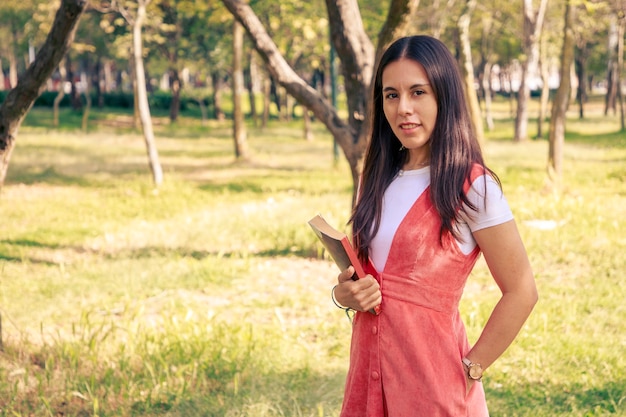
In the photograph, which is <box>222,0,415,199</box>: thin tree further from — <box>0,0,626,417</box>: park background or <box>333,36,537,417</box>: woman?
<box>333,36,537,417</box>: woman

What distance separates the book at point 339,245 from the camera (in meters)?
2.05

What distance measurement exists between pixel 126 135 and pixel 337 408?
22.6m

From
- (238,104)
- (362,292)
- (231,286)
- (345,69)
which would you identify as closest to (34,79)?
(231,286)

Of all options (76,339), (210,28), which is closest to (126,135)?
(210,28)

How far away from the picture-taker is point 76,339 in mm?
5352

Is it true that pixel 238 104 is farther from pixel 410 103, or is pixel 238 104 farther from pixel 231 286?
pixel 410 103

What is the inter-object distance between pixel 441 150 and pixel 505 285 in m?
0.40

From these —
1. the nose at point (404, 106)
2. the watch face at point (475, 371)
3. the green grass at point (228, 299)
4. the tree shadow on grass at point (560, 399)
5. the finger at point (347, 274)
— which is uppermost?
the nose at point (404, 106)

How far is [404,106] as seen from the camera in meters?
2.14

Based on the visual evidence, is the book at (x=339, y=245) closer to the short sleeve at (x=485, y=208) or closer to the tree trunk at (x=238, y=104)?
the short sleeve at (x=485, y=208)

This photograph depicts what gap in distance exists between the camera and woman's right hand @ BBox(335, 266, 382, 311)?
212 cm

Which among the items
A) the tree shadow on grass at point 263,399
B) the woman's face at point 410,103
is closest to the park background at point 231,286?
the tree shadow on grass at point 263,399

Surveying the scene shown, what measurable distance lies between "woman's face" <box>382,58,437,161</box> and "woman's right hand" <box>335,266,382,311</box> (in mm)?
392

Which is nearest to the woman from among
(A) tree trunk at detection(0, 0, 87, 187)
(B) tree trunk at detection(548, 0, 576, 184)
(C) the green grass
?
(C) the green grass
